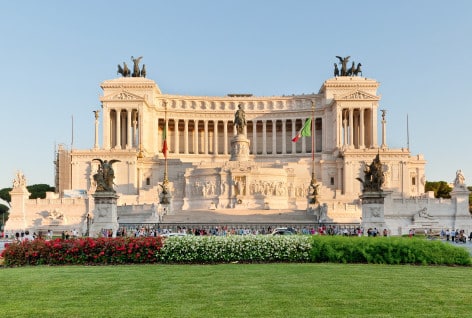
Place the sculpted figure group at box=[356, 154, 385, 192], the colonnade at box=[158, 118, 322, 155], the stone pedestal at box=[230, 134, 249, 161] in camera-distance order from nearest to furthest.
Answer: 1. the sculpted figure group at box=[356, 154, 385, 192]
2. the stone pedestal at box=[230, 134, 249, 161]
3. the colonnade at box=[158, 118, 322, 155]

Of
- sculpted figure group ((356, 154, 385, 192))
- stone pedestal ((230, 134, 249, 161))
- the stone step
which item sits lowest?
the stone step

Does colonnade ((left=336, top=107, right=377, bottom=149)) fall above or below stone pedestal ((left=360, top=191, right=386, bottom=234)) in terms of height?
above

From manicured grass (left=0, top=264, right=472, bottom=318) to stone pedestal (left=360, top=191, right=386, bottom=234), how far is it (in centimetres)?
1604

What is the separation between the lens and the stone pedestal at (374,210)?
120 ft

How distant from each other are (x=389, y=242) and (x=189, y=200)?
2181 inches

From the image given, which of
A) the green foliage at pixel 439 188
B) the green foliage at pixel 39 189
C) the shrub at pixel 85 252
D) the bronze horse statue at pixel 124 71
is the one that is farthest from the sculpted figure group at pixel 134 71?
the shrub at pixel 85 252

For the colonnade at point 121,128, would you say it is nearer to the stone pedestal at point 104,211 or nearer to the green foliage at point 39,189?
the green foliage at point 39,189

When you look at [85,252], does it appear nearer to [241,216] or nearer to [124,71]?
[241,216]

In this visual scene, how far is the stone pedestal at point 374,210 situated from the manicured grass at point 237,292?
16.0 m

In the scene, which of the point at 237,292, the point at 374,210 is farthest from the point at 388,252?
the point at 374,210

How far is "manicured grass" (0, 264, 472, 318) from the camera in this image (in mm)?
12594

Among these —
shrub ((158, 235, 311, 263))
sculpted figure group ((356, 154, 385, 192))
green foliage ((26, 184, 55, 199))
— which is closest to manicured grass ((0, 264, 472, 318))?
shrub ((158, 235, 311, 263))

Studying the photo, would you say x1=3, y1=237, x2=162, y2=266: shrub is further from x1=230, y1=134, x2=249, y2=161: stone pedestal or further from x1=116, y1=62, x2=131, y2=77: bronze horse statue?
x1=116, y1=62, x2=131, y2=77: bronze horse statue

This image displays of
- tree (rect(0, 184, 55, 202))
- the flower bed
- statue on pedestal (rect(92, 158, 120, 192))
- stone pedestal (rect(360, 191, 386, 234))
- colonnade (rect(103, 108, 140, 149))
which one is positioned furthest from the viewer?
tree (rect(0, 184, 55, 202))
